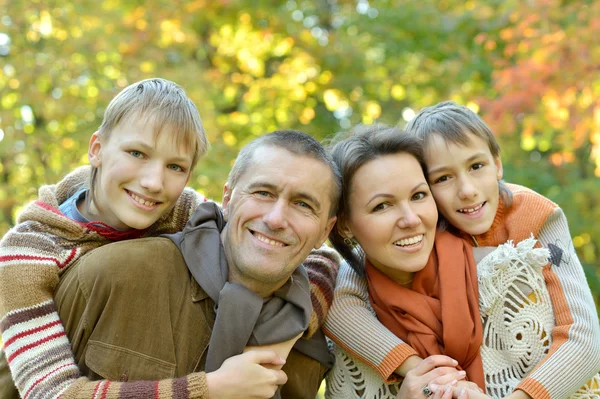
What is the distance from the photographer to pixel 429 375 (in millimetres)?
2486

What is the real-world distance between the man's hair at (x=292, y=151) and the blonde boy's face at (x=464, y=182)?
19.8 inches

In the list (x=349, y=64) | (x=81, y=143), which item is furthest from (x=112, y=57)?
(x=349, y=64)

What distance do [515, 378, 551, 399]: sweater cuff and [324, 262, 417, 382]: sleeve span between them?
431 mm

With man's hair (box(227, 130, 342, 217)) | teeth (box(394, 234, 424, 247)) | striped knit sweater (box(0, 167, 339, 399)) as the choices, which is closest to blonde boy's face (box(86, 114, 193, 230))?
striped knit sweater (box(0, 167, 339, 399))

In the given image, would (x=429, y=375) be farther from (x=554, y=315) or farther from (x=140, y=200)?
(x=140, y=200)

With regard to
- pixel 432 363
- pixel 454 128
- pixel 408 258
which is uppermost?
pixel 454 128

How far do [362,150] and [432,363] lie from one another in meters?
0.93

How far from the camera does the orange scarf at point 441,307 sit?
2586mm

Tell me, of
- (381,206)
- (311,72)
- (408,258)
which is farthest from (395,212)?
(311,72)

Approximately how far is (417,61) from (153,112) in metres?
7.34

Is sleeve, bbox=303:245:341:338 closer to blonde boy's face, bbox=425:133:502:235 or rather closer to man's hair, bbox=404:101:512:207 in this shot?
blonde boy's face, bbox=425:133:502:235

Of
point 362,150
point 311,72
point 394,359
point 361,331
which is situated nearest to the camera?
point 394,359

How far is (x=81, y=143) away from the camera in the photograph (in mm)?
6809

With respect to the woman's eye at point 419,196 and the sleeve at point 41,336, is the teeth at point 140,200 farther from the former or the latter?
the woman's eye at point 419,196
